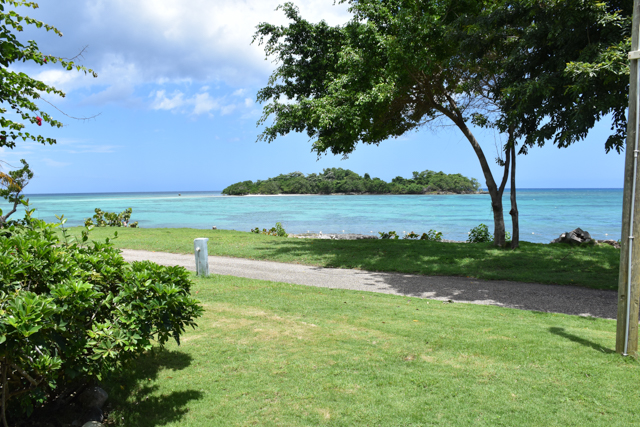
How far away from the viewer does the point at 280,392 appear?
12.4ft

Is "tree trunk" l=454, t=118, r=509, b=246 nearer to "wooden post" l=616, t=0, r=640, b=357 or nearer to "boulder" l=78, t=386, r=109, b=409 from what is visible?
"wooden post" l=616, t=0, r=640, b=357

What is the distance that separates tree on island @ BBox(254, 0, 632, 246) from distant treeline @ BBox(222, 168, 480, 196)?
298 ft

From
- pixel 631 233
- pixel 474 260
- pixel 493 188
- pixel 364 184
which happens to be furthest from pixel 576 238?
pixel 364 184

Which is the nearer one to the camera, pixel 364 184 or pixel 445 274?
pixel 445 274

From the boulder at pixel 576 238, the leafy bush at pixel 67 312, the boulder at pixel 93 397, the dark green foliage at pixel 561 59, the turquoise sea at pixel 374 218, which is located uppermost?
the dark green foliage at pixel 561 59

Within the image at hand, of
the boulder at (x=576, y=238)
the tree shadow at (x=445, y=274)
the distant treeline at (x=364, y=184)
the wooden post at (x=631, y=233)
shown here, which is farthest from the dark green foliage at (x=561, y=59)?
the distant treeline at (x=364, y=184)

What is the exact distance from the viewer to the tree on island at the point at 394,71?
10898mm

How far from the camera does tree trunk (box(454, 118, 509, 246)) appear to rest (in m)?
14.2

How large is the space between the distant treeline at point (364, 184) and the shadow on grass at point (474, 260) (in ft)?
302

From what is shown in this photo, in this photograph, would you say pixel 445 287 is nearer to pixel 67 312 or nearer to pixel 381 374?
pixel 381 374

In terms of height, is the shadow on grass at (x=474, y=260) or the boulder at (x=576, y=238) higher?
the boulder at (x=576, y=238)

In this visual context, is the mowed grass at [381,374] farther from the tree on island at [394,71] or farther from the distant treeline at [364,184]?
the distant treeline at [364,184]

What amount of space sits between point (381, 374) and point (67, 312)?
2904mm

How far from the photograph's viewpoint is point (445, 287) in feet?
29.8
